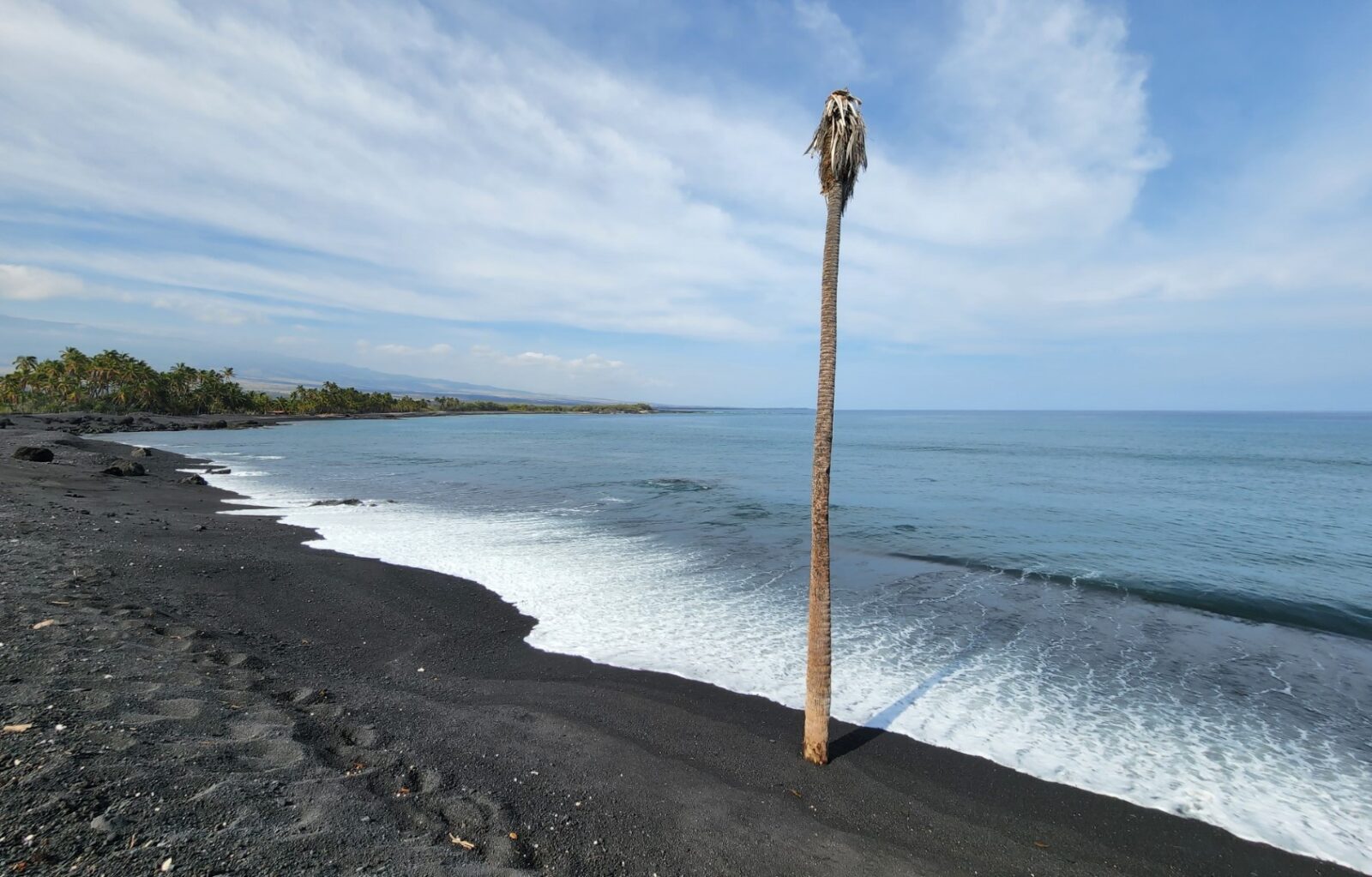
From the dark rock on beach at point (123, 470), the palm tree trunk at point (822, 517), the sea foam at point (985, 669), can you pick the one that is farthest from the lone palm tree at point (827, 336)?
the dark rock on beach at point (123, 470)

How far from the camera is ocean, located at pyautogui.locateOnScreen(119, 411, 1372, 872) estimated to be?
9.47 m

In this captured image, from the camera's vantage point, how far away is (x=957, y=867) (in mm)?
6547

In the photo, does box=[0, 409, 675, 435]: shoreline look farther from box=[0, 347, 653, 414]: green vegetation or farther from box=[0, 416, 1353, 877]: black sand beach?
box=[0, 416, 1353, 877]: black sand beach

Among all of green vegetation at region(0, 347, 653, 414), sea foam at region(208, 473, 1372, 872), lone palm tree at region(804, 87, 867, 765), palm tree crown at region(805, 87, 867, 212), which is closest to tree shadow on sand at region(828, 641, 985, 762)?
sea foam at region(208, 473, 1372, 872)

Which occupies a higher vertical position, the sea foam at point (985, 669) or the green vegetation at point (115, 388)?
the green vegetation at point (115, 388)

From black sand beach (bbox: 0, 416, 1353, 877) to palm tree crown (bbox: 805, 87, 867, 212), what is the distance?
7.82 meters

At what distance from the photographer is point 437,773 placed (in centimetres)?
709

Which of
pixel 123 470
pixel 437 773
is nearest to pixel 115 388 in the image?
pixel 123 470

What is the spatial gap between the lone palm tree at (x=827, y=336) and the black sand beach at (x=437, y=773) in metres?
1.61

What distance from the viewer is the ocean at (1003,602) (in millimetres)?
9469

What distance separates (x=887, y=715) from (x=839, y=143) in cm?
916


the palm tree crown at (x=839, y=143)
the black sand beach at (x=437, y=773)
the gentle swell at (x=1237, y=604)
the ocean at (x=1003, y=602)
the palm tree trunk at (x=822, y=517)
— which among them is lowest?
the gentle swell at (x=1237, y=604)

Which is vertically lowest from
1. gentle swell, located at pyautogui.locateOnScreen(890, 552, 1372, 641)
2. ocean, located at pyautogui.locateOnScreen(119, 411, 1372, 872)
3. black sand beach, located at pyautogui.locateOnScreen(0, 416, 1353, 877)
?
gentle swell, located at pyautogui.locateOnScreen(890, 552, 1372, 641)

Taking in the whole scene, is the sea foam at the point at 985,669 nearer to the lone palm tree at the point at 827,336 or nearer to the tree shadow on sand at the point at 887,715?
the tree shadow on sand at the point at 887,715
